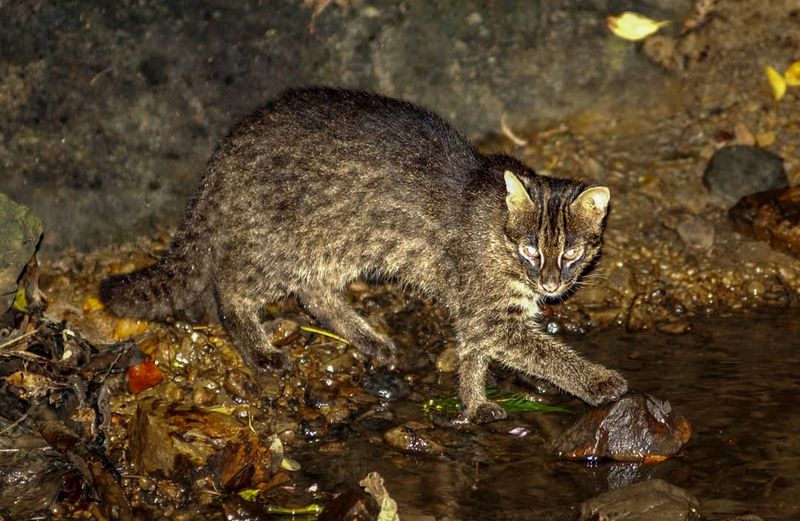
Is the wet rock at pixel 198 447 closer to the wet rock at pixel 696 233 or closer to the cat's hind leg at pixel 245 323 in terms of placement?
the cat's hind leg at pixel 245 323

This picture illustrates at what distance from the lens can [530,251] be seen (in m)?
7.40

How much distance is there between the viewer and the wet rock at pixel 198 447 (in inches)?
265

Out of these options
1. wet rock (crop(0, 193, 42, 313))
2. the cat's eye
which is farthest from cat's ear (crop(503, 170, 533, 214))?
wet rock (crop(0, 193, 42, 313))

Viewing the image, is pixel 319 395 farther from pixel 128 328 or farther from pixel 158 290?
pixel 128 328

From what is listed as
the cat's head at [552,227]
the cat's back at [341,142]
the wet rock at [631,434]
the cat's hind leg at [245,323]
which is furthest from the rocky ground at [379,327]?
the cat's back at [341,142]

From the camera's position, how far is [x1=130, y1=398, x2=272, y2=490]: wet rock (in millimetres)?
6719

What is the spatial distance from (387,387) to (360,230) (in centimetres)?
104

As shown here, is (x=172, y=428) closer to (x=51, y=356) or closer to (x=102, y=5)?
(x=51, y=356)

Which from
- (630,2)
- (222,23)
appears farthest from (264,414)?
(630,2)

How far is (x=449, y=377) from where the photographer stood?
26.3 ft

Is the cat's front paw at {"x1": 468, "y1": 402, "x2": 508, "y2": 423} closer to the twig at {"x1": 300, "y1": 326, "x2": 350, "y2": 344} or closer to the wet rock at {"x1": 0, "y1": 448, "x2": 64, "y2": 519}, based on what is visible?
the twig at {"x1": 300, "y1": 326, "x2": 350, "y2": 344}

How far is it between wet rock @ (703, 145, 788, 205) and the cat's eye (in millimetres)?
2448

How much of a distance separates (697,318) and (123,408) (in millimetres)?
3993

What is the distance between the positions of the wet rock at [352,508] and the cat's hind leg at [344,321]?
1.88m
